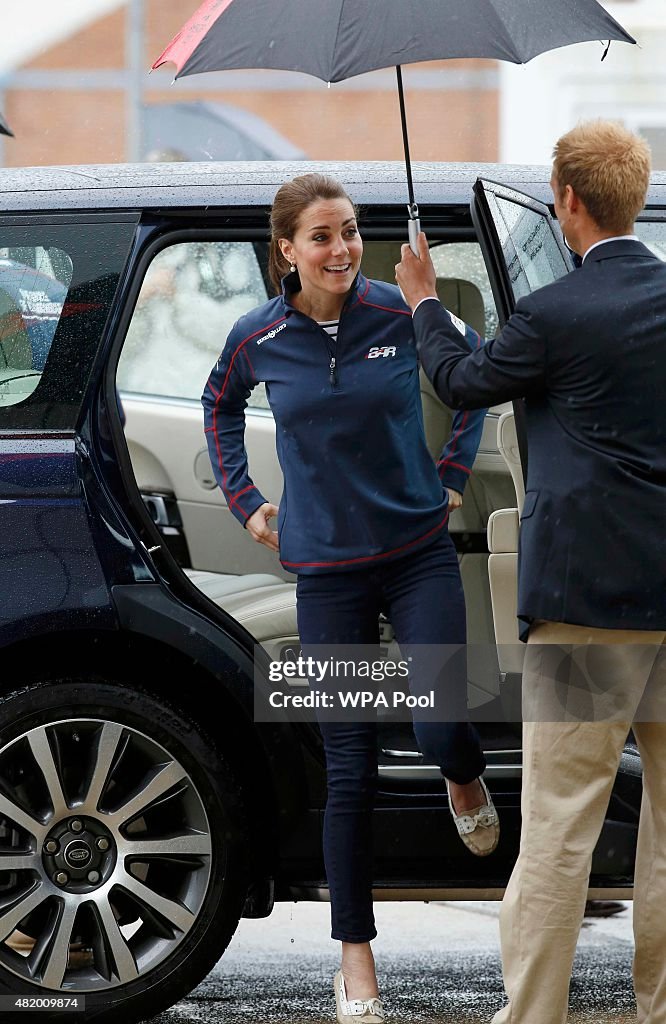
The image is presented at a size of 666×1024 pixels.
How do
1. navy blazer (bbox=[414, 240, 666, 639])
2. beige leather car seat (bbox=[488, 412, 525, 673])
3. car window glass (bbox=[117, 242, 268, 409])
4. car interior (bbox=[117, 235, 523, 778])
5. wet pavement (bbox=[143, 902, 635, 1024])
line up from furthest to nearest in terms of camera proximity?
car window glass (bbox=[117, 242, 268, 409])
wet pavement (bbox=[143, 902, 635, 1024])
car interior (bbox=[117, 235, 523, 778])
beige leather car seat (bbox=[488, 412, 525, 673])
navy blazer (bbox=[414, 240, 666, 639])

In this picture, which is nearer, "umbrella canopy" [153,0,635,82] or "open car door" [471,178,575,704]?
"umbrella canopy" [153,0,635,82]

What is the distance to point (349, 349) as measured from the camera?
11.0 ft

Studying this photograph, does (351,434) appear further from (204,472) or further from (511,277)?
(204,472)

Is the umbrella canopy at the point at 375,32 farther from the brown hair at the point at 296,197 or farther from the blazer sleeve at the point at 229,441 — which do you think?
the blazer sleeve at the point at 229,441

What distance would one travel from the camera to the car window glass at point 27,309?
3406 mm

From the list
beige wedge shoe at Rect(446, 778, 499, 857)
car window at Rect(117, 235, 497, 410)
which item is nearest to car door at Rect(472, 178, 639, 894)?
beige wedge shoe at Rect(446, 778, 499, 857)

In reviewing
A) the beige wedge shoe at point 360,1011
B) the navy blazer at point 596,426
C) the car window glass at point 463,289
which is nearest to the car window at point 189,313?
the car window glass at point 463,289

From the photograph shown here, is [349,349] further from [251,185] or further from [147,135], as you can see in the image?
[147,135]

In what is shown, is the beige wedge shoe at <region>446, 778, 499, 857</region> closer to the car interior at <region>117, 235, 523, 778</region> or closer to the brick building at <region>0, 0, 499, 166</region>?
the car interior at <region>117, 235, 523, 778</region>

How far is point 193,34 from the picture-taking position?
3.34 metres

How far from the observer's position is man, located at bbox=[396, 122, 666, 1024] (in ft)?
9.48

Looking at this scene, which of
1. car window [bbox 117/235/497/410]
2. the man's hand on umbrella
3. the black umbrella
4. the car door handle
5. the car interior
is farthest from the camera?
car window [bbox 117/235/497/410]

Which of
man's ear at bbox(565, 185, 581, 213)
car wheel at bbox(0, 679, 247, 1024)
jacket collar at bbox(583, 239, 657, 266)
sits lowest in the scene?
car wheel at bbox(0, 679, 247, 1024)

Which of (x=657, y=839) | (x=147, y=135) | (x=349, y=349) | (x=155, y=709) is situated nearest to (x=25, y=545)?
(x=155, y=709)
